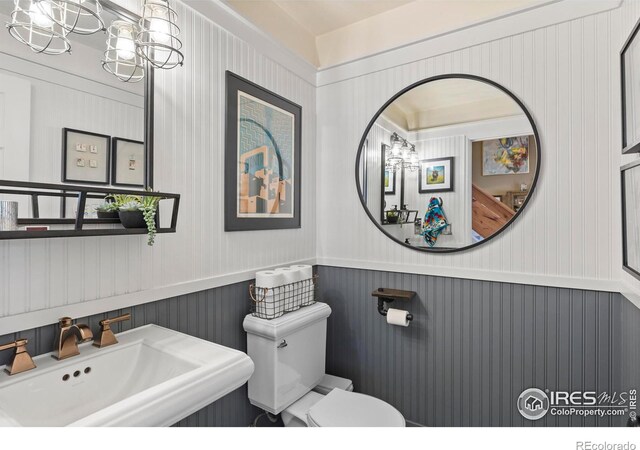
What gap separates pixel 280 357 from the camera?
5.38 feet

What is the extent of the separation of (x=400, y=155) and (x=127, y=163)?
1.43 metres

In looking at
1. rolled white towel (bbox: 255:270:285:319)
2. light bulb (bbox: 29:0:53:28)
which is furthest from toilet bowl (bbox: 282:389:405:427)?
light bulb (bbox: 29:0:53:28)

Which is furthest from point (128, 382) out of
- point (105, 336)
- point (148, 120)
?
point (148, 120)

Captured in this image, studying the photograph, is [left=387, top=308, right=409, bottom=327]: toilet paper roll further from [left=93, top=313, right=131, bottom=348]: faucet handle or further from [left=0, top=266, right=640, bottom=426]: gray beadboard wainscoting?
[left=93, top=313, right=131, bottom=348]: faucet handle

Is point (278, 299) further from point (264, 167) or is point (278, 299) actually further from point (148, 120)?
point (148, 120)

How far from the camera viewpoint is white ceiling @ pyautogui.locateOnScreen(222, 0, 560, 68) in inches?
71.8

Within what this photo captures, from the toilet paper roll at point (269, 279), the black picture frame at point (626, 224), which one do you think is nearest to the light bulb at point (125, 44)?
the toilet paper roll at point (269, 279)

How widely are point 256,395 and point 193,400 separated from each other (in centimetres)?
86

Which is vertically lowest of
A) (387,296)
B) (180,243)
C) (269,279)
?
(387,296)

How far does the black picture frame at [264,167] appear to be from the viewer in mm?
1670

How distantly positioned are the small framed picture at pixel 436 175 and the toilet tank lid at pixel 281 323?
0.94m

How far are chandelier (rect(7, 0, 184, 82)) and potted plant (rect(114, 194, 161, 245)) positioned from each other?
444mm
